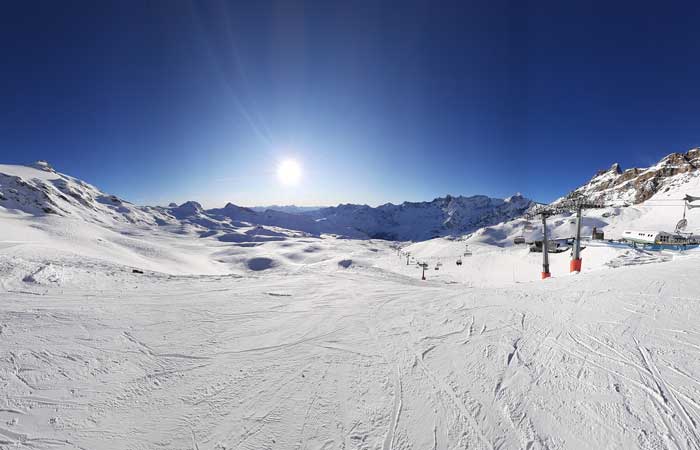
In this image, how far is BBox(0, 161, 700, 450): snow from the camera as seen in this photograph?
4273 mm

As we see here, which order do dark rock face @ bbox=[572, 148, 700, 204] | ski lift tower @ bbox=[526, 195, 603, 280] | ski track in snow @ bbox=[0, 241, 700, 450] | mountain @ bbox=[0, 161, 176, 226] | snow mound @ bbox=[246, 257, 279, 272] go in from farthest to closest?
dark rock face @ bbox=[572, 148, 700, 204] < mountain @ bbox=[0, 161, 176, 226] < snow mound @ bbox=[246, 257, 279, 272] < ski lift tower @ bbox=[526, 195, 603, 280] < ski track in snow @ bbox=[0, 241, 700, 450]

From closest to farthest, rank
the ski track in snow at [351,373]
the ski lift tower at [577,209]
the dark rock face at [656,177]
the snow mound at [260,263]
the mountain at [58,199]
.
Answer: the ski track in snow at [351,373], the ski lift tower at [577,209], the snow mound at [260,263], the mountain at [58,199], the dark rock face at [656,177]

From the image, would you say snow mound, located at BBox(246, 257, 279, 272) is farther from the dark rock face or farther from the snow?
the dark rock face

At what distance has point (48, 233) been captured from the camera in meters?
40.0

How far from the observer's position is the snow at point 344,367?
4.27m

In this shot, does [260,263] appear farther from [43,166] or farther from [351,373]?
[43,166]

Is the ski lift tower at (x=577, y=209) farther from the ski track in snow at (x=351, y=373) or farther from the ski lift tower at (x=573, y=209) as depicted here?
the ski track in snow at (x=351, y=373)

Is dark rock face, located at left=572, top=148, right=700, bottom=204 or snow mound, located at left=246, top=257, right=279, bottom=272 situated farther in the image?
dark rock face, located at left=572, top=148, right=700, bottom=204

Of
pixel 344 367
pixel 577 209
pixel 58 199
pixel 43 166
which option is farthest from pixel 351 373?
pixel 43 166

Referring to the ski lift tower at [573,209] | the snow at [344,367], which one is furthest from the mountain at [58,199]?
the ski lift tower at [573,209]

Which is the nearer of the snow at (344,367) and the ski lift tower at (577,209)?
the snow at (344,367)

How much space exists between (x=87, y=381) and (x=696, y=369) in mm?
12852

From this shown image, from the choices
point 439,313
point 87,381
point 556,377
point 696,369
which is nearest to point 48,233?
point 87,381

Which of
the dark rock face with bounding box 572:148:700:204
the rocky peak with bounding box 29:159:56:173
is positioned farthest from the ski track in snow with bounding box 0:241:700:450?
the rocky peak with bounding box 29:159:56:173
